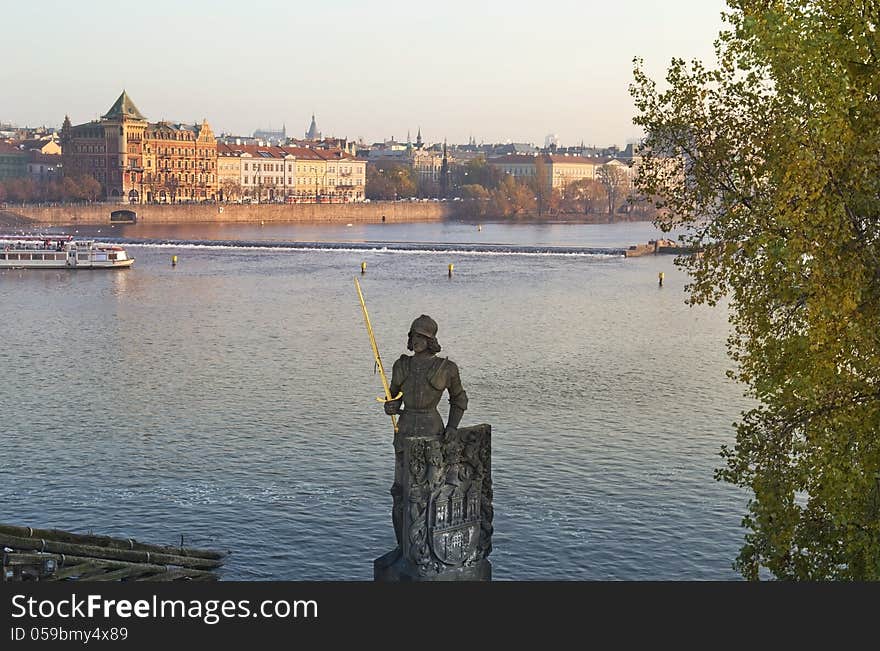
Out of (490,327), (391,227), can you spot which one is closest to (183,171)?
(391,227)

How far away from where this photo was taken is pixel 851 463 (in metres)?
10.2

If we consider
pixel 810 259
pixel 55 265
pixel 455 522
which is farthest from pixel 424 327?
pixel 55 265

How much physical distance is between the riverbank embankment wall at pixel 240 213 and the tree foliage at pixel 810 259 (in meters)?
104

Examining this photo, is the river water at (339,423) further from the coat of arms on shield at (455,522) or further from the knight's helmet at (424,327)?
the knight's helmet at (424,327)

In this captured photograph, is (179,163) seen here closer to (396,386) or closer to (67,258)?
(67,258)

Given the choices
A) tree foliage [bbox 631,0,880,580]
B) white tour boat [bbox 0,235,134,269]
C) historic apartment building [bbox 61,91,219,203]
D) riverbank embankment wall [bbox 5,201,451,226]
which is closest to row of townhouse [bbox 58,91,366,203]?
historic apartment building [bbox 61,91,219,203]

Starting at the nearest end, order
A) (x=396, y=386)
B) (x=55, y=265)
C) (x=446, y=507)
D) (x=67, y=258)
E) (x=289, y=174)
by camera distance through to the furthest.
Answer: (x=446, y=507) < (x=396, y=386) < (x=55, y=265) < (x=67, y=258) < (x=289, y=174)

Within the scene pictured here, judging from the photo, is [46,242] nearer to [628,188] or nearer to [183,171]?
[183,171]

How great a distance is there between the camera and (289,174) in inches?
6378

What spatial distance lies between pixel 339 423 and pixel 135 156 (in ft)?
380

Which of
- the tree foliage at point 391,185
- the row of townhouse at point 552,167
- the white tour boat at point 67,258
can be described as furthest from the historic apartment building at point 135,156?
the white tour boat at point 67,258

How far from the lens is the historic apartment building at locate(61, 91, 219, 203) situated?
135 meters

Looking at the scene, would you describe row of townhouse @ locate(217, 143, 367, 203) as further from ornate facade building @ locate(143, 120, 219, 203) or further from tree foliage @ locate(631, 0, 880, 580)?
tree foliage @ locate(631, 0, 880, 580)

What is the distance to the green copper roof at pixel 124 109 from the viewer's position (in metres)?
138
